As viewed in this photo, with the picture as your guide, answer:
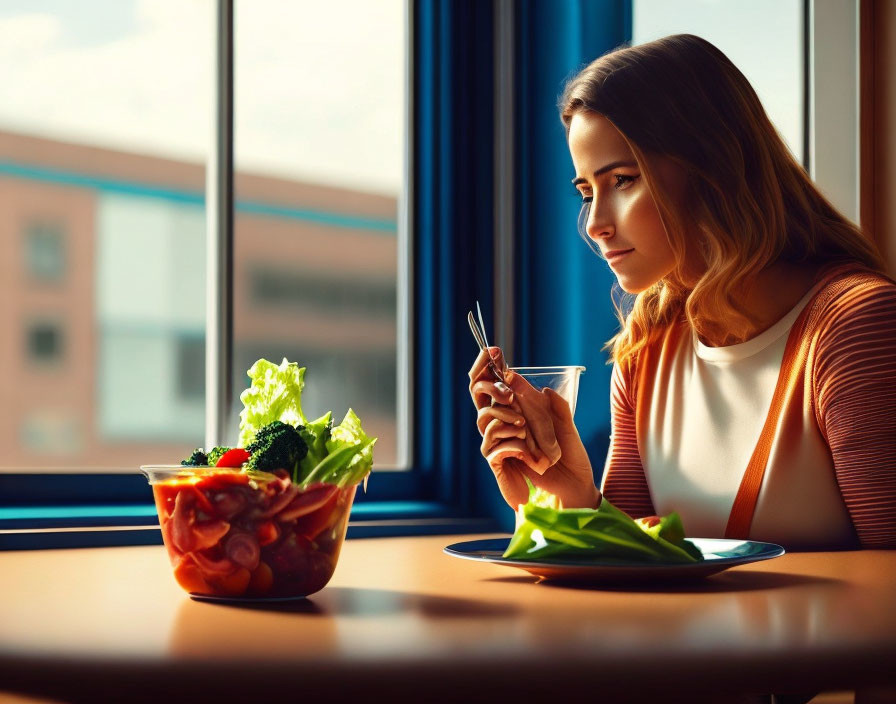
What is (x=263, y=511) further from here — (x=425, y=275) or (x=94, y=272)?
→ (x=94, y=272)

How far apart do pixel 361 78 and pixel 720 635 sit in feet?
6.52

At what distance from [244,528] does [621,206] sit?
0.85 metres

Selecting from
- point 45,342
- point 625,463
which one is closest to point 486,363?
point 625,463

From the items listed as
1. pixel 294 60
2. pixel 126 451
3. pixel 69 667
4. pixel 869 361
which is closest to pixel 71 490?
pixel 69 667

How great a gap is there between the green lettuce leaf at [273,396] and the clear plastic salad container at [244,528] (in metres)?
0.15

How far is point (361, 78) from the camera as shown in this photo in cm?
234

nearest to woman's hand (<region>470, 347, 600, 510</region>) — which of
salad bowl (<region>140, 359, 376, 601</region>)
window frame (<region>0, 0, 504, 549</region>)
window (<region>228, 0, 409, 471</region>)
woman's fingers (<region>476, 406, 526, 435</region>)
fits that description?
woman's fingers (<region>476, 406, 526, 435</region>)

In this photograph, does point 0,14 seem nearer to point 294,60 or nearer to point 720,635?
point 720,635

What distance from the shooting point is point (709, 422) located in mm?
1450

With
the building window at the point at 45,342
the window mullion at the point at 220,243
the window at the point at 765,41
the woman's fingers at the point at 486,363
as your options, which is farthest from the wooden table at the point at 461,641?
the building window at the point at 45,342

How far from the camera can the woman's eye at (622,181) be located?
1.37m

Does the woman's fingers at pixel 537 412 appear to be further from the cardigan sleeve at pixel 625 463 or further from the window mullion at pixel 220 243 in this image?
the window mullion at pixel 220 243

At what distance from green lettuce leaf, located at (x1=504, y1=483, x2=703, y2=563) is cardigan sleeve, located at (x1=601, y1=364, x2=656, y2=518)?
0.73 meters

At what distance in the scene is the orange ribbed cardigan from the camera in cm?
119
